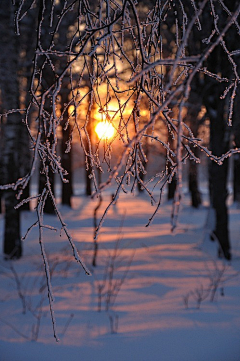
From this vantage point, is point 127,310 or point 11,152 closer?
Result: point 127,310

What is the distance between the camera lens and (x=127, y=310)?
191 inches

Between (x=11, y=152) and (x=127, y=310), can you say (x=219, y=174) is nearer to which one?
(x=127, y=310)

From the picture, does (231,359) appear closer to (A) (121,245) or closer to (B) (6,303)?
(B) (6,303)

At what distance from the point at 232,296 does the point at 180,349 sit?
1.77m

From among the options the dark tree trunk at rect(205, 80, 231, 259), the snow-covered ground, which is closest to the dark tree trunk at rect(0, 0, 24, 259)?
the snow-covered ground

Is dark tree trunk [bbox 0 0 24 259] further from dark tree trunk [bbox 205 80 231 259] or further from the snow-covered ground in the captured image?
dark tree trunk [bbox 205 80 231 259]

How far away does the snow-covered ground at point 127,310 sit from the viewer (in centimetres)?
388

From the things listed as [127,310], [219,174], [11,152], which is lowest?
[127,310]

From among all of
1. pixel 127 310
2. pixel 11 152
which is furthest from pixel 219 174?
pixel 11 152

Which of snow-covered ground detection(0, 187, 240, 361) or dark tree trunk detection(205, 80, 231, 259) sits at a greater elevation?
dark tree trunk detection(205, 80, 231, 259)

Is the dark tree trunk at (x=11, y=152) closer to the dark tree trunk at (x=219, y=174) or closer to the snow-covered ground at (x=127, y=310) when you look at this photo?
the snow-covered ground at (x=127, y=310)

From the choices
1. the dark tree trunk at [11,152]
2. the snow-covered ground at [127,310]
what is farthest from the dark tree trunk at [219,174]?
the dark tree trunk at [11,152]

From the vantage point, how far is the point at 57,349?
3.89m

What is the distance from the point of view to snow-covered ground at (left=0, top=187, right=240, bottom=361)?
3885mm
